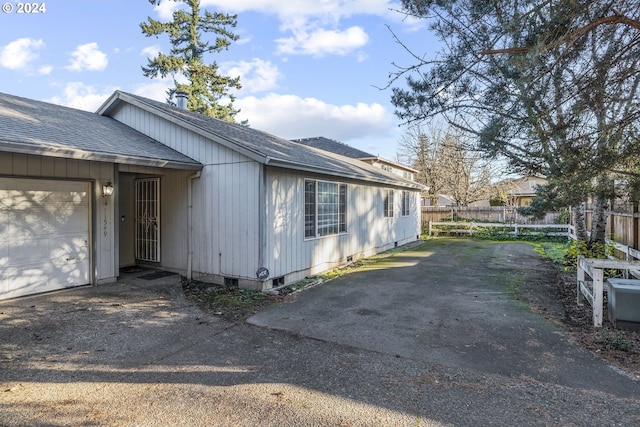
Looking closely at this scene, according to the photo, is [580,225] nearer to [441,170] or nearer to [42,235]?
[42,235]

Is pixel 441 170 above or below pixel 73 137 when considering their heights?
above

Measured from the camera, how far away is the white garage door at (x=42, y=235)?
6.04 metres

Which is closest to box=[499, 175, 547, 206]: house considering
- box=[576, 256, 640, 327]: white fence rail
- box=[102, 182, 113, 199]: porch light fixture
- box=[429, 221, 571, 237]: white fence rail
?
box=[429, 221, 571, 237]: white fence rail

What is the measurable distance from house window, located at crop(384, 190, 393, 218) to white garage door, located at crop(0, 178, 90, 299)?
383 inches

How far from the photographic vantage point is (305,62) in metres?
13.4

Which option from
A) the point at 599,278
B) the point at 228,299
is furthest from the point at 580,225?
the point at 228,299

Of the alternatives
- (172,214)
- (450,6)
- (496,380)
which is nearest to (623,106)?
(450,6)

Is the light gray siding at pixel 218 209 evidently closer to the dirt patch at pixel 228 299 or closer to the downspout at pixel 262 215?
the downspout at pixel 262 215

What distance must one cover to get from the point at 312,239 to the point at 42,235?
5402 millimetres

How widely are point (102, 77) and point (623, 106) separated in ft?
58.5

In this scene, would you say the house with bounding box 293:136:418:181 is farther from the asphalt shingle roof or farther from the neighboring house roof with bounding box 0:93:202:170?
the neighboring house roof with bounding box 0:93:202:170

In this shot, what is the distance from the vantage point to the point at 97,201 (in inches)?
283

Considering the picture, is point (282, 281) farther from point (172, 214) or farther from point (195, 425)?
point (195, 425)

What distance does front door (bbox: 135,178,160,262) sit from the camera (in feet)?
28.7
